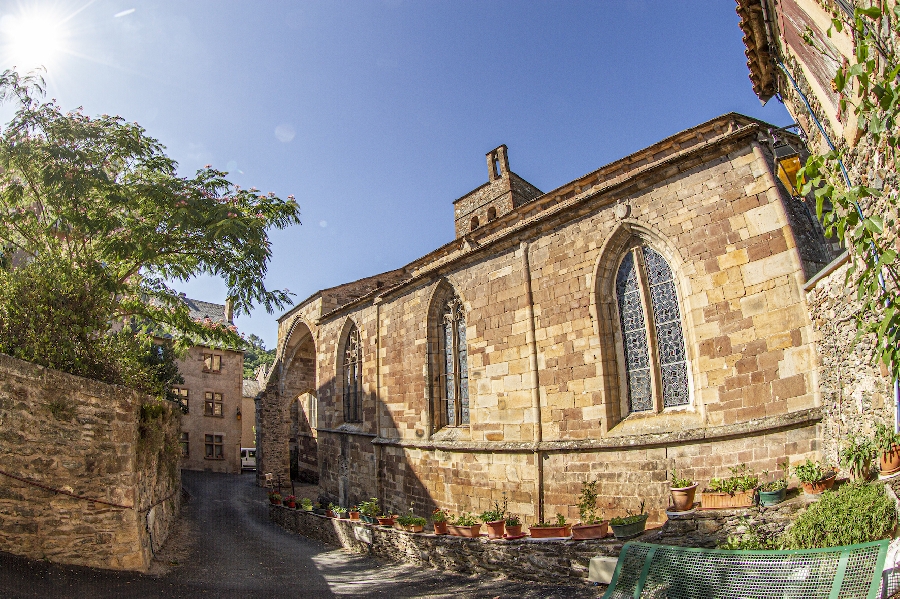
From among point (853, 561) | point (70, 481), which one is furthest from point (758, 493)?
point (70, 481)

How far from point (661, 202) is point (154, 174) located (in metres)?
10.4

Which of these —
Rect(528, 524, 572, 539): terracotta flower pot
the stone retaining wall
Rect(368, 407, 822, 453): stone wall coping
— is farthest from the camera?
Rect(528, 524, 572, 539): terracotta flower pot

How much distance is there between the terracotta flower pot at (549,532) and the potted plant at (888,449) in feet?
14.8

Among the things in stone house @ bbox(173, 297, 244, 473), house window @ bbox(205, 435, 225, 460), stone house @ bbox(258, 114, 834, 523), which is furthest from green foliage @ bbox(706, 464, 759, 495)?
house window @ bbox(205, 435, 225, 460)

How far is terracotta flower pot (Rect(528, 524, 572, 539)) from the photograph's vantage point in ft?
27.4

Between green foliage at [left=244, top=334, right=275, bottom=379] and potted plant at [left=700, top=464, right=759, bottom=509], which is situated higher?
green foliage at [left=244, top=334, right=275, bottom=379]

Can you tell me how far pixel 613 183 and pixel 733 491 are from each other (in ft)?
18.1

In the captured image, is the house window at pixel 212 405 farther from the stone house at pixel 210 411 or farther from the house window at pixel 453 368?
the house window at pixel 453 368

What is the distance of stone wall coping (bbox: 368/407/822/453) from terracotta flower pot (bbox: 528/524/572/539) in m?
1.39

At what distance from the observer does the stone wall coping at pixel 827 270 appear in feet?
18.4

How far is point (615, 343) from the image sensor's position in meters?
9.25

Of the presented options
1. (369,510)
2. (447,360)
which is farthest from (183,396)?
(447,360)

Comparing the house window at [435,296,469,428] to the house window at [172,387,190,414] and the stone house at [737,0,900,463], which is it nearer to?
the stone house at [737,0,900,463]

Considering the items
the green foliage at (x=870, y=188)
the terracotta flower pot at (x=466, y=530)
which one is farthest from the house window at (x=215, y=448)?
the green foliage at (x=870, y=188)
